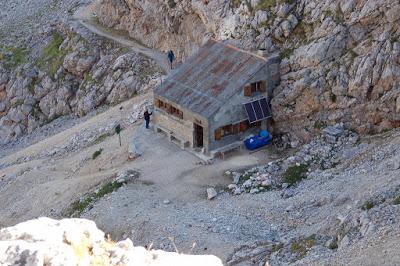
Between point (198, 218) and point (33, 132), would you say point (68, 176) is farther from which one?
point (33, 132)

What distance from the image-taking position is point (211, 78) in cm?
→ 4578

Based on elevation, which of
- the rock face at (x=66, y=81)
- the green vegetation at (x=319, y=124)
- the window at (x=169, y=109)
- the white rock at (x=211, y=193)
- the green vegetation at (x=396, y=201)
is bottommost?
the rock face at (x=66, y=81)

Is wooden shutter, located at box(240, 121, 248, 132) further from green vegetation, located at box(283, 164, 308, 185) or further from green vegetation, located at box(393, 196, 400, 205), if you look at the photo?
green vegetation, located at box(393, 196, 400, 205)

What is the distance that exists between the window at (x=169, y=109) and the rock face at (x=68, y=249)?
2907 centimetres

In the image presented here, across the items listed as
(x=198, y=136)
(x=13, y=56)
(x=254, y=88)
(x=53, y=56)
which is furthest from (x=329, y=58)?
Result: (x=13, y=56)

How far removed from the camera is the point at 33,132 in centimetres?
6950

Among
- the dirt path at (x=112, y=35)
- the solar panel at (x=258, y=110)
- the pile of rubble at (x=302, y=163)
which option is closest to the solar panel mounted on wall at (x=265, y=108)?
the solar panel at (x=258, y=110)

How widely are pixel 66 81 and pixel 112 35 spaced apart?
7901mm

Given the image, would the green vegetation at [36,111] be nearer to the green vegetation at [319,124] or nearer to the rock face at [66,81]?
the rock face at [66,81]

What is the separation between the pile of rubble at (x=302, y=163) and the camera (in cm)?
3962

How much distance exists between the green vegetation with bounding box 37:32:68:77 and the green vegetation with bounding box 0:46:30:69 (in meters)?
2.44

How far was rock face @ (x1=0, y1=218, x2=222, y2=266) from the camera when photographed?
15.0 m

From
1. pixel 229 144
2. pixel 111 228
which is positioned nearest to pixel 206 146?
pixel 229 144

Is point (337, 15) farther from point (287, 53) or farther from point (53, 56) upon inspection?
point (53, 56)
